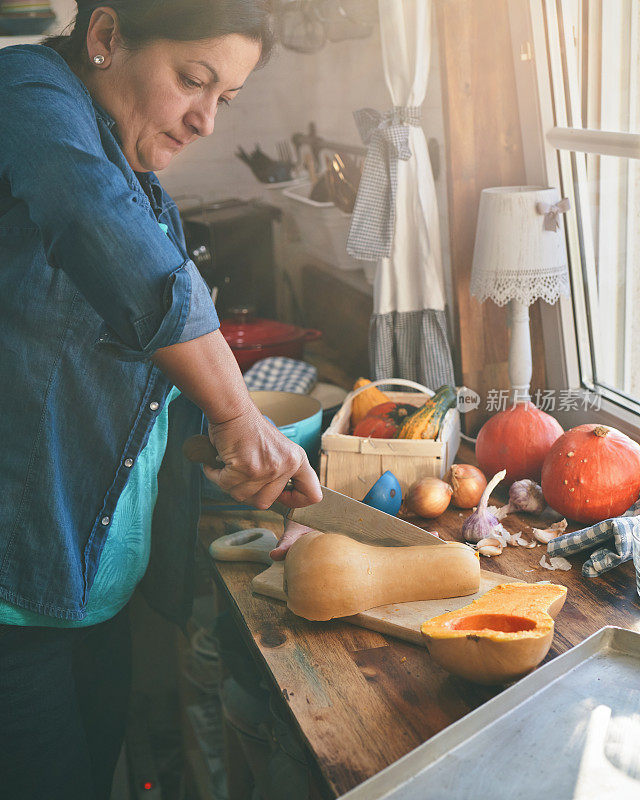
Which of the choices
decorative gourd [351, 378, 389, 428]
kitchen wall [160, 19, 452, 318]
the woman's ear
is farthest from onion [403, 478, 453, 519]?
kitchen wall [160, 19, 452, 318]

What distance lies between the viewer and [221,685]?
1.41 m

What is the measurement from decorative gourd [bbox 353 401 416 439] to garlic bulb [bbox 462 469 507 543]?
23 cm

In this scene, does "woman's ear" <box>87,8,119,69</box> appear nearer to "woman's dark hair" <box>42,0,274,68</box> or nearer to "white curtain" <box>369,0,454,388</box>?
"woman's dark hair" <box>42,0,274,68</box>

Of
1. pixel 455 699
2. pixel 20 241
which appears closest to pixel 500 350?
pixel 455 699

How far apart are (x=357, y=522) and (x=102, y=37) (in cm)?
67

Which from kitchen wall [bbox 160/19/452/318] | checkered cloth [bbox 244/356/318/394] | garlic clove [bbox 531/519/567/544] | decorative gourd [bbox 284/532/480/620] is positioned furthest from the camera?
kitchen wall [bbox 160/19/452/318]

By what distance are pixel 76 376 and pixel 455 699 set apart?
0.54 metres

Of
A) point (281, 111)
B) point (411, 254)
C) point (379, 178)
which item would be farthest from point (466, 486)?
point (281, 111)

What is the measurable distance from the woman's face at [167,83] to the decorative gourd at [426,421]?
0.61 m

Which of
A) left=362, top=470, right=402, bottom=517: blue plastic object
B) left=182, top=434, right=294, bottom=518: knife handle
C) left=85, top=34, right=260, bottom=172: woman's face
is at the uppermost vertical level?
left=85, top=34, right=260, bottom=172: woman's face

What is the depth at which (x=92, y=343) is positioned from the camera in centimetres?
84

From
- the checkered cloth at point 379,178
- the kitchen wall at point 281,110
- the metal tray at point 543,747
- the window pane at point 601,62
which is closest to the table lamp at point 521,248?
the window pane at point 601,62

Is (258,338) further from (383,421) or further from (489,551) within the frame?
(489,551)

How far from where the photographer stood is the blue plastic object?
1.14 m
